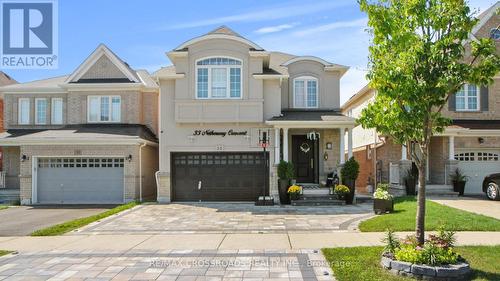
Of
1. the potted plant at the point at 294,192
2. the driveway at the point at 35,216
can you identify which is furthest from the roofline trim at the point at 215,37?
the driveway at the point at 35,216

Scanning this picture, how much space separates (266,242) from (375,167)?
50.5ft

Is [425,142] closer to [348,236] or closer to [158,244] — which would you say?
[348,236]

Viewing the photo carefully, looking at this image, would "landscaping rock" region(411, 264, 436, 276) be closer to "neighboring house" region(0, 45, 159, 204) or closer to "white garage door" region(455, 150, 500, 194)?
"neighboring house" region(0, 45, 159, 204)

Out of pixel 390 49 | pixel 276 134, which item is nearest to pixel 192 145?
pixel 276 134

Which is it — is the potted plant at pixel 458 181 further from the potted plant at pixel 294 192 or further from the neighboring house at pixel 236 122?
the potted plant at pixel 294 192

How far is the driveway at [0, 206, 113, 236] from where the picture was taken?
12981mm

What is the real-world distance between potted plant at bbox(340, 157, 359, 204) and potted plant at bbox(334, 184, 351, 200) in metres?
0.27

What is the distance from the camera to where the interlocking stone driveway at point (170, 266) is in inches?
285

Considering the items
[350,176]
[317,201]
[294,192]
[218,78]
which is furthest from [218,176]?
[350,176]

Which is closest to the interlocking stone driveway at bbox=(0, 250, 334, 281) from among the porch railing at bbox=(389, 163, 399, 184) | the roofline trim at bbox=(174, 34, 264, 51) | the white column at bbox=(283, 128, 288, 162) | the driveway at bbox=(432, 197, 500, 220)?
the driveway at bbox=(432, 197, 500, 220)

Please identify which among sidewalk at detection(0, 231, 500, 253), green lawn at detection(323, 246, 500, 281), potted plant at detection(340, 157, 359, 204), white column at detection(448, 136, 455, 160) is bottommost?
sidewalk at detection(0, 231, 500, 253)

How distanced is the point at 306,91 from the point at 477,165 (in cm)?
872

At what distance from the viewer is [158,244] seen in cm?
1002

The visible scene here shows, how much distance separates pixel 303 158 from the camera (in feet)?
68.4
